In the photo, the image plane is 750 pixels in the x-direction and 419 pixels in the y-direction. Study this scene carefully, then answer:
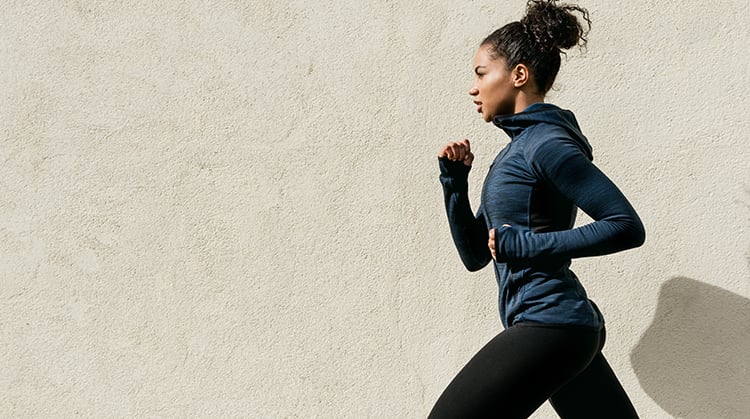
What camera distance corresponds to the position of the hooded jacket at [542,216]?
1941mm

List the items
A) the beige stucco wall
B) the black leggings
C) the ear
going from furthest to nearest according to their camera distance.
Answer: the beige stucco wall, the ear, the black leggings

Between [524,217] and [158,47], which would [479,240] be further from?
[158,47]

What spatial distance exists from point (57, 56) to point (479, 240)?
1.56 metres

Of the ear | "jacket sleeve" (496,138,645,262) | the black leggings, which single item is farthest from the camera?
the ear

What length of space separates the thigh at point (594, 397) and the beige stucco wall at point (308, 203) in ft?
2.07

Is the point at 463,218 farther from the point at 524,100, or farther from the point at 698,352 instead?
the point at 698,352

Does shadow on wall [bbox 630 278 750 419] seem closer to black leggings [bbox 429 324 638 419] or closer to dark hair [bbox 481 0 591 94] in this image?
black leggings [bbox 429 324 638 419]

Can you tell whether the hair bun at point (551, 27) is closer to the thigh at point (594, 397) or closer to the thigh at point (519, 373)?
the thigh at point (519, 373)

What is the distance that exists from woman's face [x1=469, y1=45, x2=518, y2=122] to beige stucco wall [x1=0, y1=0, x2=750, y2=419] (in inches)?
26.4

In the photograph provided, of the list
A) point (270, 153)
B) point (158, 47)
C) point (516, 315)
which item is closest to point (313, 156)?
point (270, 153)

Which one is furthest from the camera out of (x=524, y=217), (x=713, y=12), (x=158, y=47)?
(x=158, y=47)

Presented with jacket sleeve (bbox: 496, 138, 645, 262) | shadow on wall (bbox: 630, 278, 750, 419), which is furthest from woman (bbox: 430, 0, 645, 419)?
shadow on wall (bbox: 630, 278, 750, 419)

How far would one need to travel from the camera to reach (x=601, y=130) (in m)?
2.82

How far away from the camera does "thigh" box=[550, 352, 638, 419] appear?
2.23 metres
